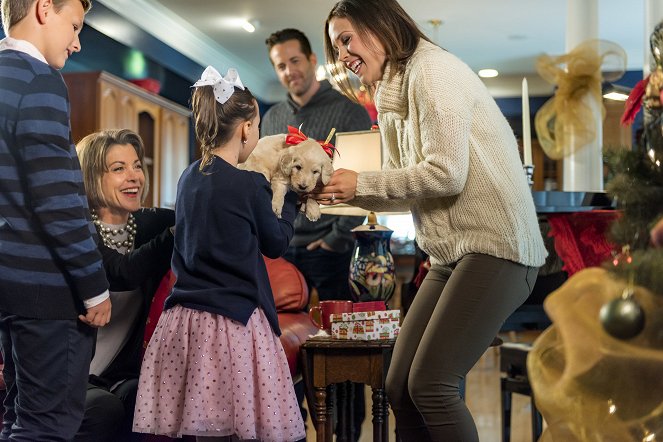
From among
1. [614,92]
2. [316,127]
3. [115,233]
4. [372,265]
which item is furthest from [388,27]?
[614,92]

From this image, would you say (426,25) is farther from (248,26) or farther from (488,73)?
(488,73)

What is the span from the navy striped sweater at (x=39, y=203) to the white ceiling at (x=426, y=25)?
195 inches

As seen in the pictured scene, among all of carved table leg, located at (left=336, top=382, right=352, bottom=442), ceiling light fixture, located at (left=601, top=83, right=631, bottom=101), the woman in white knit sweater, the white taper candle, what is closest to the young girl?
the woman in white knit sweater

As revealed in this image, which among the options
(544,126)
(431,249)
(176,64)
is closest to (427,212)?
(431,249)

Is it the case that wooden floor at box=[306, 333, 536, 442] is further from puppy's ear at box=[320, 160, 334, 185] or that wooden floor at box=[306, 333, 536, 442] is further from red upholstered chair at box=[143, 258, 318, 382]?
puppy's ear at box=[320, 160, 334, 185]

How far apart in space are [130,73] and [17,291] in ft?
19.4

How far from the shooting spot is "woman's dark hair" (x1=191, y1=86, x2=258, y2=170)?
2.09 meters

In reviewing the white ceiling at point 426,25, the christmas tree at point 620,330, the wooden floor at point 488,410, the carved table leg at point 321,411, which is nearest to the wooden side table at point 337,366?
the carved table leg at point 321,411

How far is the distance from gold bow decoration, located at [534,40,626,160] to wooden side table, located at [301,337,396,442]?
184 cm

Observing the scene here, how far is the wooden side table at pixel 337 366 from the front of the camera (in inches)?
91.1

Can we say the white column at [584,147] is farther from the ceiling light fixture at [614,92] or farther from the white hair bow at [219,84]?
the white hair bow at [219,84]

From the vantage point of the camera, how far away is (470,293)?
1830 mm

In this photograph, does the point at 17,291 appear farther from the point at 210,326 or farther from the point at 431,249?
the point at 431,249

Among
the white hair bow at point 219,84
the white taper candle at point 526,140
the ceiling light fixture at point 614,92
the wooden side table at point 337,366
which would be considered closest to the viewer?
the white hair bow at point 219,84
